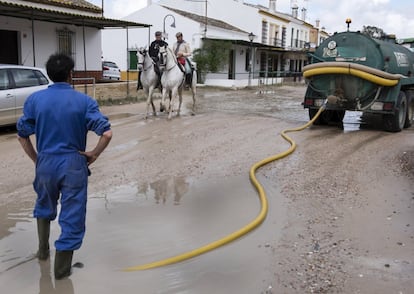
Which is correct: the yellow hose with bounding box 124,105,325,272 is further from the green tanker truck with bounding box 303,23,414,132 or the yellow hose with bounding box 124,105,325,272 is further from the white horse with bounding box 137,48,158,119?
the white horse with bounding box 137,48,158,119

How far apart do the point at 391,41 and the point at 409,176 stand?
6544mm

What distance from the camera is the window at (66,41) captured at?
19125mm

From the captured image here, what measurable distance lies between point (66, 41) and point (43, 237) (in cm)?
1701

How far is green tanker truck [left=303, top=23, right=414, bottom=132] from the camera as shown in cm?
1033

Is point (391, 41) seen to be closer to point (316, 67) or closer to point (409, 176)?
point (316, 67)

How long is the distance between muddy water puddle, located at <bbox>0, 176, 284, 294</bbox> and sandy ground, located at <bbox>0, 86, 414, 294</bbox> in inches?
0.4

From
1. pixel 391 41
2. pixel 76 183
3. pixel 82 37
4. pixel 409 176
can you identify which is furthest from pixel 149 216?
pixel 82 37

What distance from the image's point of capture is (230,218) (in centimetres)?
521

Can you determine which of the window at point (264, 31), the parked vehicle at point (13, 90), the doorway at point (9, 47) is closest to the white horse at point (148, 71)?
the parked vehicle at point (13, 90)

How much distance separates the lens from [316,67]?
1068cm

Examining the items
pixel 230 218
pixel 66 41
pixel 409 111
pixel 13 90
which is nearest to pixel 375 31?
pixel 409 111

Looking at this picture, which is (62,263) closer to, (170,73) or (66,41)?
(170,73)

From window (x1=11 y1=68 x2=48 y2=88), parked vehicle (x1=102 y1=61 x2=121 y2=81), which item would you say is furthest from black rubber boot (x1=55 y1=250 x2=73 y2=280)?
parked vehicle (x1=102 y1=61 x2=121 y2=81)

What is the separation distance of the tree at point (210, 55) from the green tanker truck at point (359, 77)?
20331 mm
